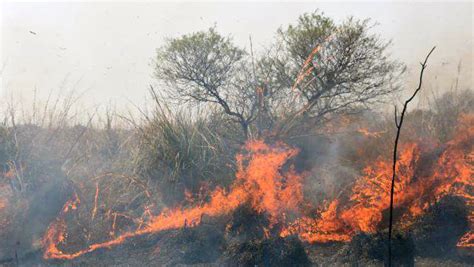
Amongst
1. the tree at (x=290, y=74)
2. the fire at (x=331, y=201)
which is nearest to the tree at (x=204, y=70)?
the tree at (x=290, y=74)

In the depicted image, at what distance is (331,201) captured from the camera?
9164mm

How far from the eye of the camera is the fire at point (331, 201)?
791 centimetres

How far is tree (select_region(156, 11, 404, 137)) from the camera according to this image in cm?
1178

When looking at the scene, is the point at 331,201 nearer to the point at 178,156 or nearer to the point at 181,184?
the point at 181,184

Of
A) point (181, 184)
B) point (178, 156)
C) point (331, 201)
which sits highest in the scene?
point (178, 156)

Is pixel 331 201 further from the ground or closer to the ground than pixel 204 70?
closer to the ground

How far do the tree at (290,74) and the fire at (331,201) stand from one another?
255 centimetres

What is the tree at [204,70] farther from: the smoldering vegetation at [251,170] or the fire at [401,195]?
the fire at [401,195]

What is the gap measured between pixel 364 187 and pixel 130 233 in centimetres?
427

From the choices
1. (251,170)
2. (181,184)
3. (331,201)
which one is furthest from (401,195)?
(181,184)

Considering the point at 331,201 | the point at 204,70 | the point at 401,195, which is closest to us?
the point at 401,195

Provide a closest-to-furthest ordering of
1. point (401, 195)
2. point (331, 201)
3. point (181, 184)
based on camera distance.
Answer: point (401, 195) < point (331, 201) < point (181, 184)

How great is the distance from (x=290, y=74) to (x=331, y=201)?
429 cm

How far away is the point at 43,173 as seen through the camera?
10.3 m
